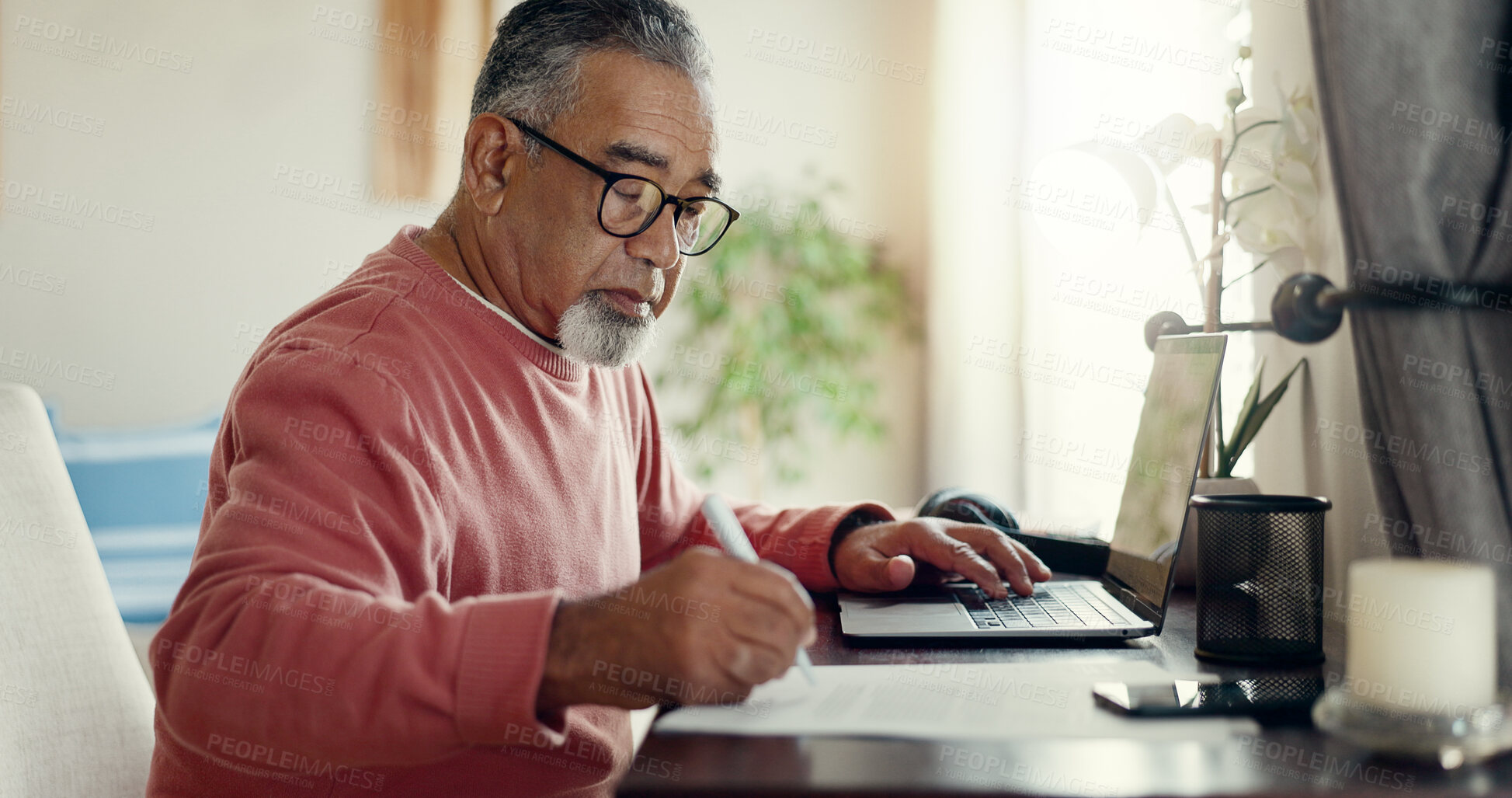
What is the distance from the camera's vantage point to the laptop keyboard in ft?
3.02

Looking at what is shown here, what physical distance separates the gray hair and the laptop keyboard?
619 mm

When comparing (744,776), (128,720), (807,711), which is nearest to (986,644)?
(807,711)

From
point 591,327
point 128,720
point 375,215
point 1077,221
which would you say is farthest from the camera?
point 375,215

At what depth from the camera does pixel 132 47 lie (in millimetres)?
3104

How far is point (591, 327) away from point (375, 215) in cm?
251

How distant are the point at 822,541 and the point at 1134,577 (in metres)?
0.35

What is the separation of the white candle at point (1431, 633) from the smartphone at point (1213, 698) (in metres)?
0.08

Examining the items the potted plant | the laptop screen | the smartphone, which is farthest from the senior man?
the potted plant

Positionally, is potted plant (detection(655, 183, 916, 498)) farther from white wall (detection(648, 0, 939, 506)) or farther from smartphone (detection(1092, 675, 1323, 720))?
smartphone (detection(1092, 675, 1323, 720))

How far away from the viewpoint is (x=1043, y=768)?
0.55 m

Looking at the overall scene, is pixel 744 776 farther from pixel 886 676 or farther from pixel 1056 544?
pixel 1056 544

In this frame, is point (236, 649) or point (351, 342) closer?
point (236, 649)

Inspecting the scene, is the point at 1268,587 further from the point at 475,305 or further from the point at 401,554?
the point at 475,305

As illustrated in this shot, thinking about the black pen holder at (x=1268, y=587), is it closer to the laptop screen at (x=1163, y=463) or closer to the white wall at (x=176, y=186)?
the laptop screen at (x=1163, y=463)
